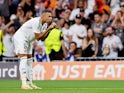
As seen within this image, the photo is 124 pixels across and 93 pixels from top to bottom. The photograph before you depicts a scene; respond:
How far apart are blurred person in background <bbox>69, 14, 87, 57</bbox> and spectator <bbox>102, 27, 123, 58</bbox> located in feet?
3.86

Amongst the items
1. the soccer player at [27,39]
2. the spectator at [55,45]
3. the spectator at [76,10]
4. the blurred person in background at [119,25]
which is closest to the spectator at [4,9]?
the spectator at [76,10]

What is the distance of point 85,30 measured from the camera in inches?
968

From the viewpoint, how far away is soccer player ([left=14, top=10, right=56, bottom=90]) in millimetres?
16469

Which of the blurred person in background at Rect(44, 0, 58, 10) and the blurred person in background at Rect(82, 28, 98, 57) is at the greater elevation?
the blurred person in background at Rect(44, 0, 58, 10)

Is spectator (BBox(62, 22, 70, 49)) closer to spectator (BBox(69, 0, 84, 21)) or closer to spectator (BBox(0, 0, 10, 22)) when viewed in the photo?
spectator (BBox(69, 0, 84, 21))

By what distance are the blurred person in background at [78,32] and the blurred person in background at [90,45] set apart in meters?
0.35

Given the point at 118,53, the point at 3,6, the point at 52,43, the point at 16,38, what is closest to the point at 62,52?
the point at 52,43

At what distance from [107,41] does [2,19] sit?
516 cm

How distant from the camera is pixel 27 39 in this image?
17.0 m

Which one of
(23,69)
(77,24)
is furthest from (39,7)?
(23,69)

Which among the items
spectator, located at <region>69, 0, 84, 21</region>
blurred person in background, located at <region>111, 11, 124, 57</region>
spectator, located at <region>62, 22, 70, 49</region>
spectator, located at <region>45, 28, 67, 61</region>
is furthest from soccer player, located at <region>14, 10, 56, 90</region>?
spectator, located at <region>69, 0, 84, 21</region>

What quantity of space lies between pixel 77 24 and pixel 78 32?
1.33 feet

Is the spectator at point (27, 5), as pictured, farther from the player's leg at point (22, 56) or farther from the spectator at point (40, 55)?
the player's leg at point (22, 56)

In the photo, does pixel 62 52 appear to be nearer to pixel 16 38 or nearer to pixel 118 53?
pixel 118 53
